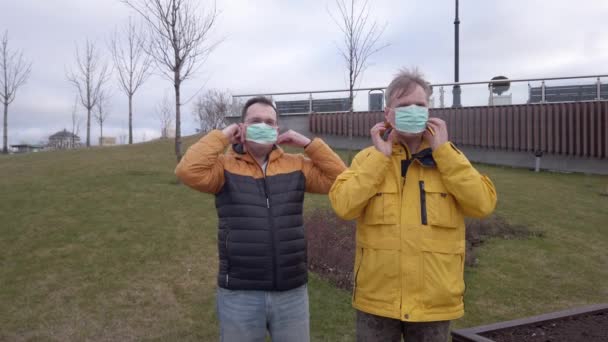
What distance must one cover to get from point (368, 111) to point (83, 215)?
1169 centimetres

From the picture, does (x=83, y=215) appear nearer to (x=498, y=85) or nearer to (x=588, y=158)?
(x=498, y=85)

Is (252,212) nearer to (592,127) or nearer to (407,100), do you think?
(407,100)

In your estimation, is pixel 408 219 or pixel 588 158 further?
pixel 588 158

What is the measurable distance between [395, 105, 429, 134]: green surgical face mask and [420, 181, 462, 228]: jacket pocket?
0.28 meters

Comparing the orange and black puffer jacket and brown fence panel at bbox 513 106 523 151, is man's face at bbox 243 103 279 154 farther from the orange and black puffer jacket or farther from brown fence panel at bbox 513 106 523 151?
brown fence panel at bbox 513 106 523 151

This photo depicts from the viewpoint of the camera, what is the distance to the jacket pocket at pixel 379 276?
8.73 ft

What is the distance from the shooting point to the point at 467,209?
2.73 m

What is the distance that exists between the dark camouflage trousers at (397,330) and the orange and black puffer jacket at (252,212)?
1.65 feet

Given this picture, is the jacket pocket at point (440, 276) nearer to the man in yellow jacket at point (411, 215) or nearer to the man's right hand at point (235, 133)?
the man in yellow jacket at point (411, 215)

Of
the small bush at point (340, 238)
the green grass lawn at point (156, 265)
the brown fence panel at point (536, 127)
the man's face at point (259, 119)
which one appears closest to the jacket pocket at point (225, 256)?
the man's face at point (259, 119)

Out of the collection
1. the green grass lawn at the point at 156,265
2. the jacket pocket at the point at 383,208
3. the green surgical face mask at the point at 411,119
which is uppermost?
the green surgical face mask at the point at 411,119

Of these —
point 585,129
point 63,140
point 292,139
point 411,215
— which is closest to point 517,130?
point 585,129

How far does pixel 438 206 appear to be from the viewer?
2689 millimetres

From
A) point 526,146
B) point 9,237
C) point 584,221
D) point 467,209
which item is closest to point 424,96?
point 467,209
